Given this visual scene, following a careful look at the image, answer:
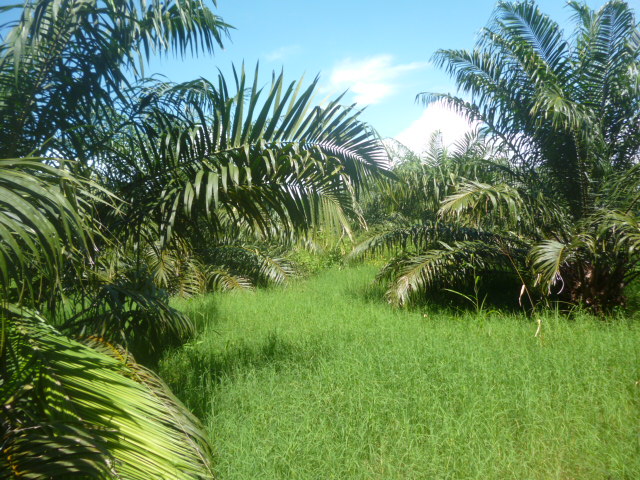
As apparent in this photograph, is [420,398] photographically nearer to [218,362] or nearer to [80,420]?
[218,362]

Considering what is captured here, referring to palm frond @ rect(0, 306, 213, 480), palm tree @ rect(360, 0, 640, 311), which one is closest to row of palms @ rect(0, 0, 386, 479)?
palm frond @ rect(0, 306, 213, 480)

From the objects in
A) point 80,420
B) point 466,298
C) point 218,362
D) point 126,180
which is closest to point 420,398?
point 218,362

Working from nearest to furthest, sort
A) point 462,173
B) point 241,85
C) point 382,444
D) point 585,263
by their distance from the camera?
point 382,444
point 241,85
point 585,263
point 462,173

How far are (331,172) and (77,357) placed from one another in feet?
6.56

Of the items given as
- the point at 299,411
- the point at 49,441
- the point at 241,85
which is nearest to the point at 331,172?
the point at 241,85

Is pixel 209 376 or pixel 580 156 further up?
pixel 580 156

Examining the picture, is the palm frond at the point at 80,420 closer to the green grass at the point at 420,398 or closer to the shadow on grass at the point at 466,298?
the green grass at the point at 420,398

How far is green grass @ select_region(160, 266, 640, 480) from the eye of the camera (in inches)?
88.9

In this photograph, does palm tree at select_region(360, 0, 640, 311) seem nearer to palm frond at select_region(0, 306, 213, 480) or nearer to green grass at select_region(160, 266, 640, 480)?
green grass at select_region(160, 266, 640, 480)

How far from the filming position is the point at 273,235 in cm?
408

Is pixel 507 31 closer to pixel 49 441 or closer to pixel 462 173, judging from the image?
pixel 462 173

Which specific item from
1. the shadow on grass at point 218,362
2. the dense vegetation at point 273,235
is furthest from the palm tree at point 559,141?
the shadow on grass at point 218,362

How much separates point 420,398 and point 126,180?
244 centimetres

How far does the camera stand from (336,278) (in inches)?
344
